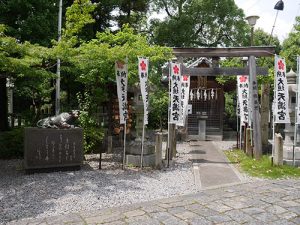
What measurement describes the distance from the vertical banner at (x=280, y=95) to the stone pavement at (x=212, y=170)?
7.91ft

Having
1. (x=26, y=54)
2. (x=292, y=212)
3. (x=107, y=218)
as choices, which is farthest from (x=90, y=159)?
(x=292, y=212)

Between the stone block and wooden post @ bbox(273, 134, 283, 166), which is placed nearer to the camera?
wooden post @ bbox(273, 134, 283, 166)

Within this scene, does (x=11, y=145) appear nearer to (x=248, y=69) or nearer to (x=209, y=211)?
(x=209, y=211)

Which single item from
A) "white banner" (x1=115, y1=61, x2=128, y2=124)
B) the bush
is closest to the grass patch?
"white banner" (x1=115, y1=61, x2=128, y2=124)

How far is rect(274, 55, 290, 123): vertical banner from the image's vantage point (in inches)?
426

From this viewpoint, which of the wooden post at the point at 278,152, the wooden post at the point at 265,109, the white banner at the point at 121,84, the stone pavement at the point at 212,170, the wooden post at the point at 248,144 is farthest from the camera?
the wooden post at the point at 265,109

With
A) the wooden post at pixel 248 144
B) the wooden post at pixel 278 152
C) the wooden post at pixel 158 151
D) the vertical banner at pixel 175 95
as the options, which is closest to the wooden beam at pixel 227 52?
the vertical banner at pixel 175 95

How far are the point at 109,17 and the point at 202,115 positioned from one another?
892cm

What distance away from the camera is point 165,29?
86.7 feet

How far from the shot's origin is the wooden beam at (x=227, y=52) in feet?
39.3

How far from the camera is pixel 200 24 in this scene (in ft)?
91.6

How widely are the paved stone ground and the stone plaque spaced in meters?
3.78

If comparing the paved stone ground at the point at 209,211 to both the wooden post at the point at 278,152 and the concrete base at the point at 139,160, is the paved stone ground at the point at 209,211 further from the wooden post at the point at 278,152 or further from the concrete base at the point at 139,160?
the concrete base at the point at 139,160

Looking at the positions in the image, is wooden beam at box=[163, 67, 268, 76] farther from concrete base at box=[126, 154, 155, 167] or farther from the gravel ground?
the gravel ground
